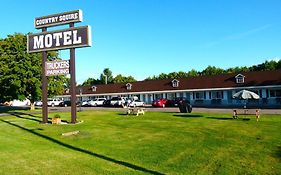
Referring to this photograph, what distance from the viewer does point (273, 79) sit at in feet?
164

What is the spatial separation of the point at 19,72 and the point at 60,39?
19.2 m

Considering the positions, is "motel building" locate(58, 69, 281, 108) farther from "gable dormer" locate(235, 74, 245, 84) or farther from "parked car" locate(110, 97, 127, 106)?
"parked car" locate(110, 97, 127, 106)

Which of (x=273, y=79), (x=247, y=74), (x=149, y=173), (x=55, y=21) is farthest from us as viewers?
(x=247, y=74)

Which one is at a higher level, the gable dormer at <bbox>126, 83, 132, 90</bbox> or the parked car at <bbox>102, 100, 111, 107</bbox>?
the gable dormer at <bbox>126, 83, 132, 90</bbox>

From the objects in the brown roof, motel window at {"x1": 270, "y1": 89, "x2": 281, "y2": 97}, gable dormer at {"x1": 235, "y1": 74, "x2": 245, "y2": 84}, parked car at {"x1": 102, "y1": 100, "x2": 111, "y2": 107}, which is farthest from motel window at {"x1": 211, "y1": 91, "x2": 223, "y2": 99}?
parked car at {"x1": 102, "y1": 100, "x2": 111, "y2": 107}

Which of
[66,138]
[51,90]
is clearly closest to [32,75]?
[51,90]

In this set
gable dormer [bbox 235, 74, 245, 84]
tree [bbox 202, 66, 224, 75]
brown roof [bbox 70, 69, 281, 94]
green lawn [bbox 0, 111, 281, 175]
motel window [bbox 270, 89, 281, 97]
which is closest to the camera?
green lawn [bbox 0, 111, 281, 175]

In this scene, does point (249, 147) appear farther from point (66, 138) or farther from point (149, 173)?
point (66, 138)

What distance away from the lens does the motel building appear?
4941cm

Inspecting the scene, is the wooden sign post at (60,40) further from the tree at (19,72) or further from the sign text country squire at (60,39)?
the tree at (19,72)

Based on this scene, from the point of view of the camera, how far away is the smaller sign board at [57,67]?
2604 centimetres

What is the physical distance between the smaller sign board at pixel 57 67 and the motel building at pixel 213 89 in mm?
18415

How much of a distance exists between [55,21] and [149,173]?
1908 cm

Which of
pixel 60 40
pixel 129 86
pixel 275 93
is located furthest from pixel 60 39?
pixel 129 86
